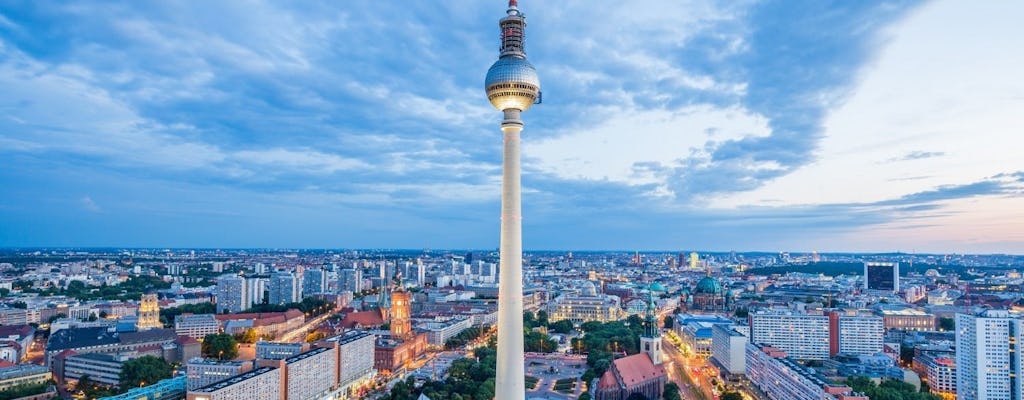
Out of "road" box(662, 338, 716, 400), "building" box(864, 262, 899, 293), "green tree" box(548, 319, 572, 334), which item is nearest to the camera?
"road" box(662, 338, 716, 400)

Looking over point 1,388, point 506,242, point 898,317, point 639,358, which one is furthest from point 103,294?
point 898,317

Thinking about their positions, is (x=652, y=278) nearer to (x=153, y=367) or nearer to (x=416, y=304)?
(x=416, y=304)

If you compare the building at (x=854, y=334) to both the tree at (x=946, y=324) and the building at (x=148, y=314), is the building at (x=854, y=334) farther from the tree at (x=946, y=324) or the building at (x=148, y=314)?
the building at (x=148, y=314)

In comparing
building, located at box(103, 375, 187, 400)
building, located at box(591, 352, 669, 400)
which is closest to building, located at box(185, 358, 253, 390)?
building, located at box(103, 375, 187, 400)

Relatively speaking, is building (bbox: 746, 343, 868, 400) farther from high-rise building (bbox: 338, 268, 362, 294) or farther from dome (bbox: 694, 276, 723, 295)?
high-rise building (bbox: 338, 268, 362, 294)

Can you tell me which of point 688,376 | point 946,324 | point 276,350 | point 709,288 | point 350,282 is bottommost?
point 688,376

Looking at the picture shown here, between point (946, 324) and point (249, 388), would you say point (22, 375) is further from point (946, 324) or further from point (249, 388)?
point (946, 324)

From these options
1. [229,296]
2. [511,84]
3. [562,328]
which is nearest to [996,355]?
[511,84]
